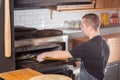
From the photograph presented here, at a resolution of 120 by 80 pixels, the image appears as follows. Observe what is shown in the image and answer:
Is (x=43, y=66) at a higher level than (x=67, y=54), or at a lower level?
lower

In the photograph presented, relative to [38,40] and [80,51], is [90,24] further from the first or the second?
[38,40]

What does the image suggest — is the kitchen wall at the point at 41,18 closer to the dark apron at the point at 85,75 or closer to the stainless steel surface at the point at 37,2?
the stainless steel surface at the point at 37,2

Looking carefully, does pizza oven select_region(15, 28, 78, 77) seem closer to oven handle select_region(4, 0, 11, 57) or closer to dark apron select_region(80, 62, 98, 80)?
oven handle select_region(4, 0, 11, 57)

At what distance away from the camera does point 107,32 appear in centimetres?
425

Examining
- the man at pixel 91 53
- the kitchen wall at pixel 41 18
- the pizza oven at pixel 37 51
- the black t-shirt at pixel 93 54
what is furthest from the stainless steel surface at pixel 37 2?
the black t-shirt at pixel 93 54

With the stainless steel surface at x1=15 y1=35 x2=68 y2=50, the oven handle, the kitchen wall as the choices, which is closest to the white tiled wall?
the kitchen wall

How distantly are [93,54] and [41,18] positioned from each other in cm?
151

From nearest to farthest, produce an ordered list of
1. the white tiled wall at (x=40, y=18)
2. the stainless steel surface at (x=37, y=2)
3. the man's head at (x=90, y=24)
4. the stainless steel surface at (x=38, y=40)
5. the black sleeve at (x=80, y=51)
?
1. the black sleeve at (x=80, y=51)
2. the man's head at (x=90, y=24)
3. the stainless steel surface at (x=37, y=2)
4. the stainless steel surface at (x=38, y=40)
5. the white tiled wall at (x=40, y=18)

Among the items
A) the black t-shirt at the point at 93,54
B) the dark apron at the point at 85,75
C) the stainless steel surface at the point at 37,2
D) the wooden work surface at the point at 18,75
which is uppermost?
the stainless steel surface at the point at 37,2

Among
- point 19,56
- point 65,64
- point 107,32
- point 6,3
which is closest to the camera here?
point 6,3

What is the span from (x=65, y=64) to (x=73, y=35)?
A: 0.82 meters

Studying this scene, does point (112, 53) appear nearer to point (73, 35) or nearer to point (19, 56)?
point (73, 35)

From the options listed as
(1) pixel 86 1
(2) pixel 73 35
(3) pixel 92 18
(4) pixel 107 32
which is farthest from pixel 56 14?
(3) pixel 92 18

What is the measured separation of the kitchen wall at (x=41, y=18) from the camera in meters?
3.54
